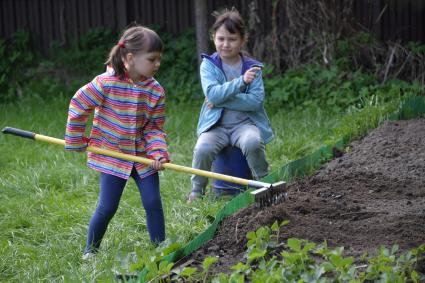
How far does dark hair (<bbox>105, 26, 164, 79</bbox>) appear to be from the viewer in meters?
4.64

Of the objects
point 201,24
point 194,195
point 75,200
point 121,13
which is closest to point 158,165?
point 194,195

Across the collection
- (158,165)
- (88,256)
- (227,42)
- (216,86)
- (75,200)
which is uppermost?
(227,42)

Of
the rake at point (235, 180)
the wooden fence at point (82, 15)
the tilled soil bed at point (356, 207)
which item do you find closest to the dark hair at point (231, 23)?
the tilled soil bed at point (356, 207)

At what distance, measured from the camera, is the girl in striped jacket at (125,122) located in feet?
15.3

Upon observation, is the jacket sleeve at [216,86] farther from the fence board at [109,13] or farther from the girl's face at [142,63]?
the fence board at [109,13]

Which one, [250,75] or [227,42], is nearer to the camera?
[250,75]

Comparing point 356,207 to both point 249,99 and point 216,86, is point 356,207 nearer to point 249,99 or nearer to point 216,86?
point 249,99

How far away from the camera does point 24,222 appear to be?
564 centimetres

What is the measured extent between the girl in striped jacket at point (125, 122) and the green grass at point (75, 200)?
262 mm

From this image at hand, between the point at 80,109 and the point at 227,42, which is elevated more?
the point at 227,42

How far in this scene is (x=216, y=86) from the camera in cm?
579

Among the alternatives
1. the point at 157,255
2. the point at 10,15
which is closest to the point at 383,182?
the point at 157,255

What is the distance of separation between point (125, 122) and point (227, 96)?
3.90 feet

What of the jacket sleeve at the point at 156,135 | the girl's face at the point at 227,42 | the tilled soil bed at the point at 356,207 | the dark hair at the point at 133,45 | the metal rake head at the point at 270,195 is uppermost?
the dark hair at the point at 133,45
